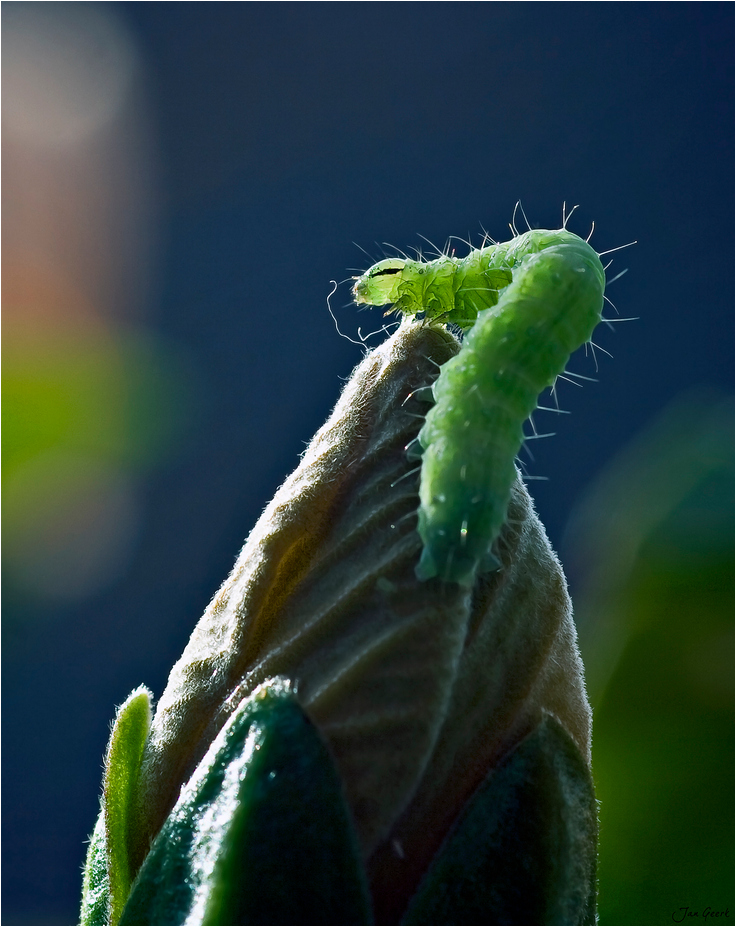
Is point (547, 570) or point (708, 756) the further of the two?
point (708, 756)

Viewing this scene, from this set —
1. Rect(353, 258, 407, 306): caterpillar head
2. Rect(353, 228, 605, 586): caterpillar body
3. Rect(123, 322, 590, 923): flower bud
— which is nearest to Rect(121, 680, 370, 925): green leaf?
Rect(123, 322, 590, 923): flower bud

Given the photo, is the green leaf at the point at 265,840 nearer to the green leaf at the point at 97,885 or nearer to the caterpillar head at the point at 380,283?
the green leaf at the point at 97,885

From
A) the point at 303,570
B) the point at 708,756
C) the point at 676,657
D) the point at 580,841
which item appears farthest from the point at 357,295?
the point at 708,756

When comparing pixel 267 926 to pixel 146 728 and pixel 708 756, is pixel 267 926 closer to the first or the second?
pixel 146 728

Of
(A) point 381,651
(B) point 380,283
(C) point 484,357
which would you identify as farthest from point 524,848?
(B) point 380,283

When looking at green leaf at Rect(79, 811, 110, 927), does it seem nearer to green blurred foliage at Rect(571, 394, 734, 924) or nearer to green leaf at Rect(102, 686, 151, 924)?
green leaf at Rect(102, 686, 151, 924)

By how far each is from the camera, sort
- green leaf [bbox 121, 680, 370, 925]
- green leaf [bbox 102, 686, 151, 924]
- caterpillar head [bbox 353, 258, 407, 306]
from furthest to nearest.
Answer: caterpillar head [bbox 353, 258, 407, 306] → green leaf [bbox 102, 686, 151, 924] → green leaf [bbox 121, 680, 370, 925]
